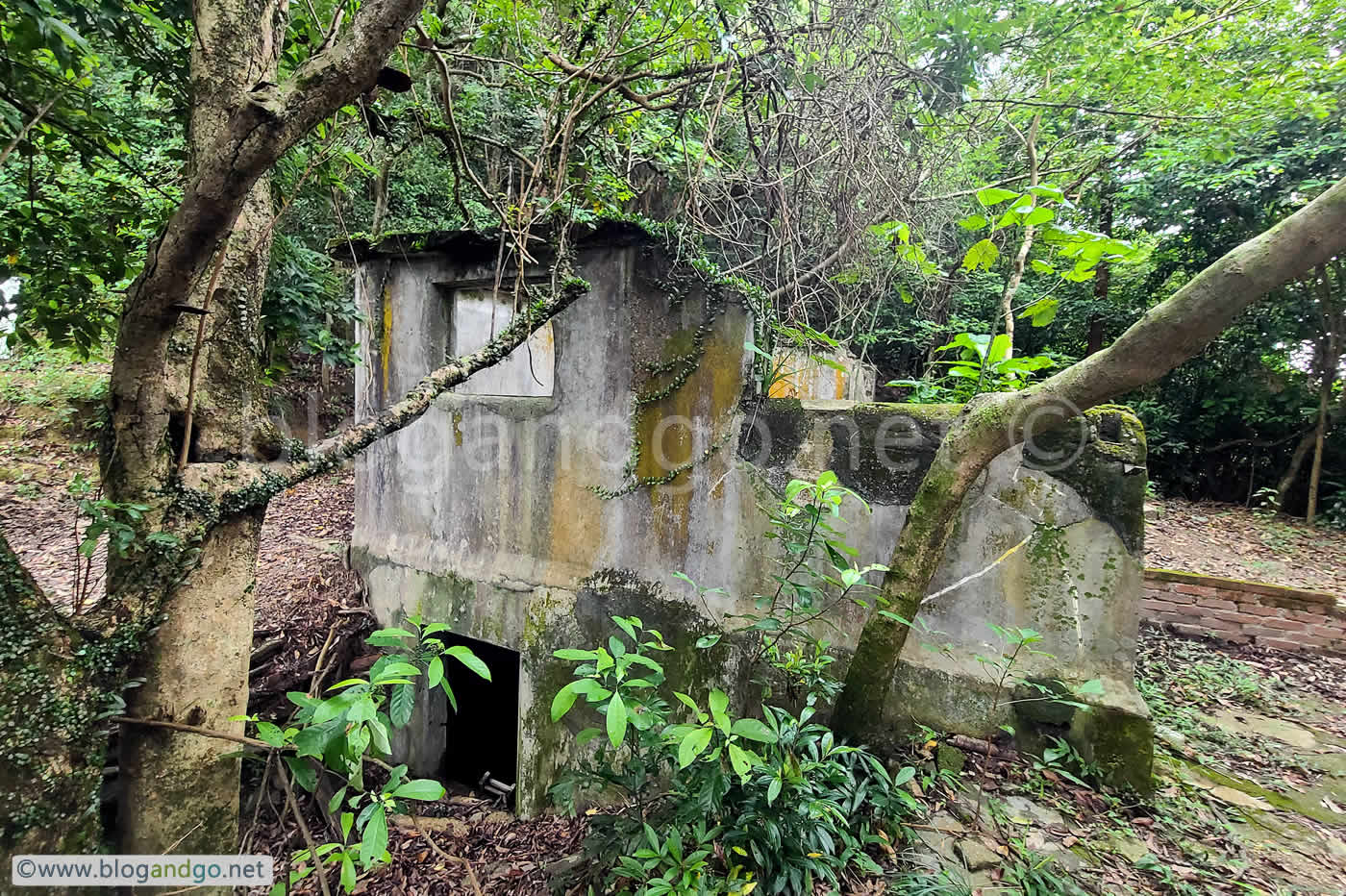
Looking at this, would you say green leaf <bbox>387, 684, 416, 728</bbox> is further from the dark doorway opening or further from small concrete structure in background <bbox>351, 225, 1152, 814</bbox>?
the dark doorway opening

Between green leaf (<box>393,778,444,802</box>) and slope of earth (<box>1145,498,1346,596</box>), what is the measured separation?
7.49 metres

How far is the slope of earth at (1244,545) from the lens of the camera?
21.4 feet

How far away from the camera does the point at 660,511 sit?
12.9 feet

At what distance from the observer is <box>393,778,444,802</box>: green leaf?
1.54 meters

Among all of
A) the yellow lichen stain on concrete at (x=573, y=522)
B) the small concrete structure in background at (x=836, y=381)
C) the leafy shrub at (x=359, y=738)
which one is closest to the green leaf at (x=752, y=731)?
the leafy shrub at (x=359, y=738)

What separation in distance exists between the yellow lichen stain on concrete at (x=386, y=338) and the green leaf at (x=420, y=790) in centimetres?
403

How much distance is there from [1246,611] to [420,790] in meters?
6.94

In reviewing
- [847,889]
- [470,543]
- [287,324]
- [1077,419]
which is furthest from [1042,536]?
[287,324]

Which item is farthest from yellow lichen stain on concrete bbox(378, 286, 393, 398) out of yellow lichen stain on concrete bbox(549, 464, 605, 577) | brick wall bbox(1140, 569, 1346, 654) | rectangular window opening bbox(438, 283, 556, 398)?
brick wall bbox(1140, 569, 1346, 654)

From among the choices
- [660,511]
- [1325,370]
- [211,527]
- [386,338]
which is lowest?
[660,511]

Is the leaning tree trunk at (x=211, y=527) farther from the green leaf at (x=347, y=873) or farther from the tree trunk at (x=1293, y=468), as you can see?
the tree trunk at (x=1293, y=468)

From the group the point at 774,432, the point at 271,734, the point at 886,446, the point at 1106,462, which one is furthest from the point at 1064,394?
the point at 271,734

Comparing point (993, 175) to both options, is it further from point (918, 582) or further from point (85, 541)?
point (85, 541)

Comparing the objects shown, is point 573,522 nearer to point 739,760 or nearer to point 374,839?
point 739,760
